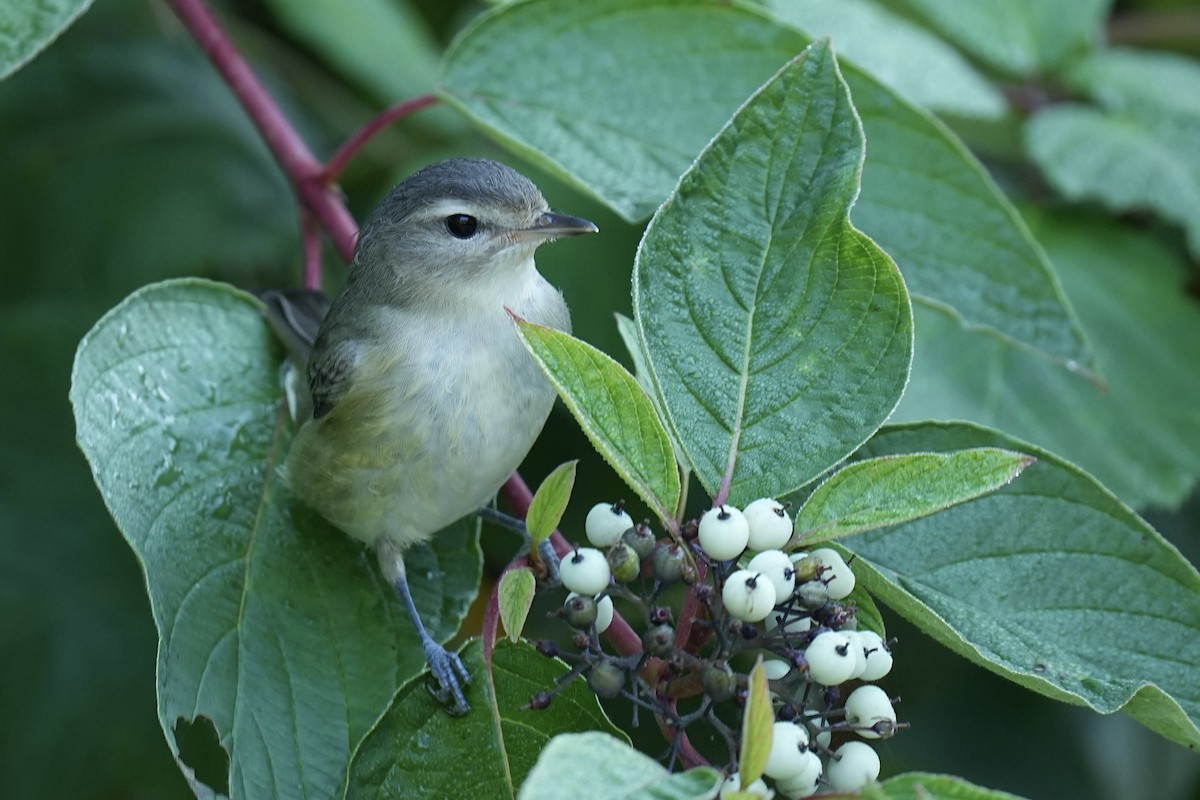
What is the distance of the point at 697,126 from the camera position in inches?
101

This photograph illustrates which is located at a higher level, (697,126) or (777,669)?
(697,126)

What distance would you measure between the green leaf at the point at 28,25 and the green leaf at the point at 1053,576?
161cm

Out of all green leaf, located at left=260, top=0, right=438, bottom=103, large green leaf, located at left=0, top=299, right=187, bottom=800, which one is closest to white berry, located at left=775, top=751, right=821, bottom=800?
large green leaf, located at left=0, top=299, right=187, bottom=800

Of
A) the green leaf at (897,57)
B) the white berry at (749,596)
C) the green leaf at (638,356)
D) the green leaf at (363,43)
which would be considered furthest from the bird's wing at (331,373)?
the green leaf at (363,43)

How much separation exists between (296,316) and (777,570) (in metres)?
1.41

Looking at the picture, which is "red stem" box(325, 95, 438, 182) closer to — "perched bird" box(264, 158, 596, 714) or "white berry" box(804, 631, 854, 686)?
"perched bird" box(264, 158, 596, 714)

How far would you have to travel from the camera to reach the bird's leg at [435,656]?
1872mm

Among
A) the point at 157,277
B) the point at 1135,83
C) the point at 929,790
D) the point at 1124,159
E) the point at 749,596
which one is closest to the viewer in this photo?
the point at 929,790

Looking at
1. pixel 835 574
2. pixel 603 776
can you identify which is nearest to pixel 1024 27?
pixel 835 574

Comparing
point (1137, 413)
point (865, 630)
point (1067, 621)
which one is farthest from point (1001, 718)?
point (865, 630)

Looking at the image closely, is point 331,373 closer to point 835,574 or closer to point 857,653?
point 835,574

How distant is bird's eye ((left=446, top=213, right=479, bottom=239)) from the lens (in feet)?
8.61

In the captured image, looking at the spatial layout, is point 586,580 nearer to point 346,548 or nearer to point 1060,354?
point 346,548

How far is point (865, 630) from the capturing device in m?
1.78
